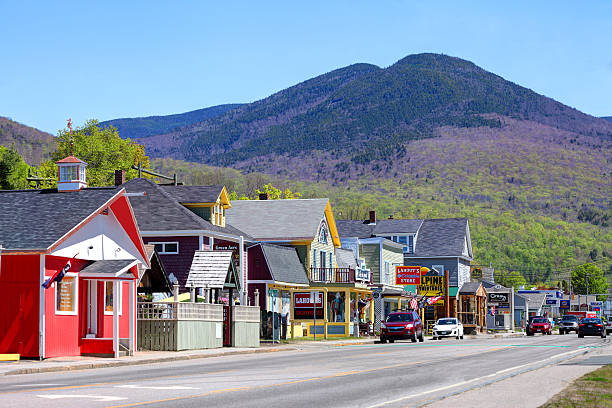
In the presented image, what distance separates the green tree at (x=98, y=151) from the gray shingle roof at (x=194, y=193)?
34.9 metres

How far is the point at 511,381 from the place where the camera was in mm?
20859

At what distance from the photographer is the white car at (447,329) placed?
62.2 metres

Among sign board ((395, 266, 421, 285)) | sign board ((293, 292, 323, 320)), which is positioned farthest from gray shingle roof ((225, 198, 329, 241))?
sign board ((395, 266, 421, 285))

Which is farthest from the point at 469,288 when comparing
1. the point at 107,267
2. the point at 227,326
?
the point at 107,267

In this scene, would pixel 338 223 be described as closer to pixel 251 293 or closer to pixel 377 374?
pixel 251 293

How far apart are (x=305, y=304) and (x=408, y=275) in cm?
2193

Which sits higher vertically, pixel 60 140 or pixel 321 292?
pixel 60 140

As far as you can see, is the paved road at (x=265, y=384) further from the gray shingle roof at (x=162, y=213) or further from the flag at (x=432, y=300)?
the flag at (x=432, y=300)

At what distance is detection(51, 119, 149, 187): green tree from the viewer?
91250mm

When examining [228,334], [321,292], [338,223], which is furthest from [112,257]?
[338,223]

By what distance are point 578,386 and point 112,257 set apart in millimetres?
19751

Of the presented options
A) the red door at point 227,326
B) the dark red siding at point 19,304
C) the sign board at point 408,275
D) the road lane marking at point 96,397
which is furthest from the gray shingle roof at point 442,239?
the road lane marking at point 96,397

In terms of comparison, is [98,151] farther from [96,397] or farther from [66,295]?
[96,397]

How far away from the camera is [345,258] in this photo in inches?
2815
